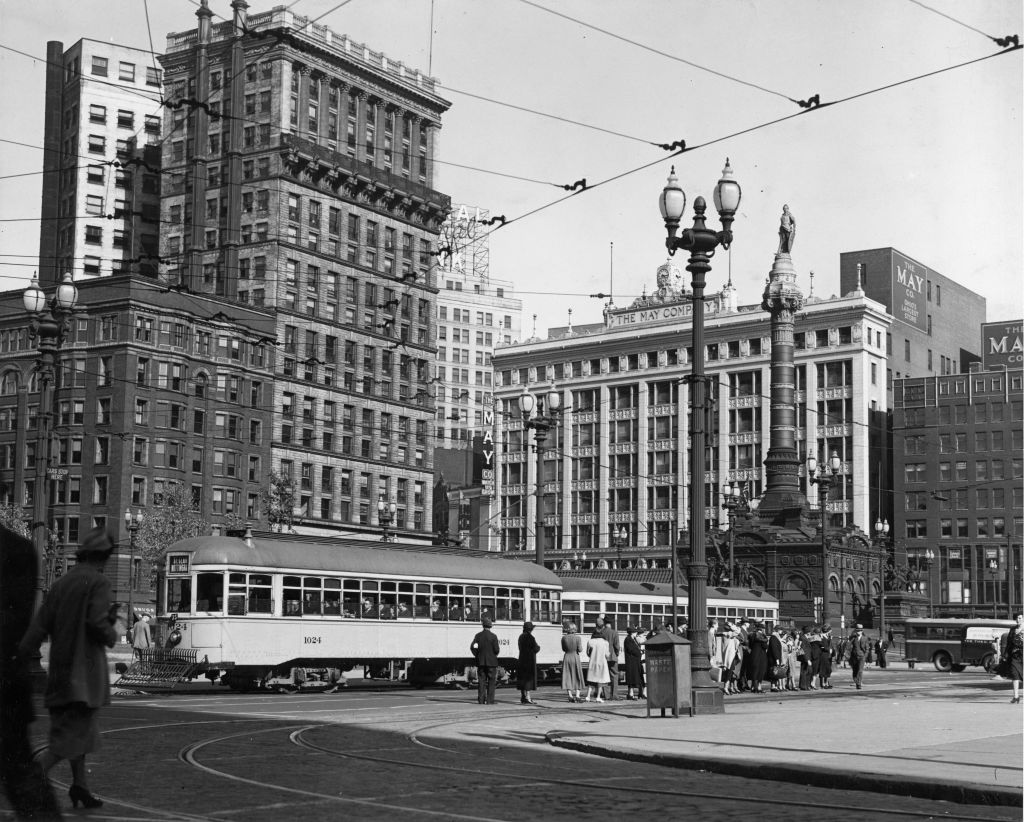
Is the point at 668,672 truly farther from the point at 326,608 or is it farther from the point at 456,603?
the point at 456,603

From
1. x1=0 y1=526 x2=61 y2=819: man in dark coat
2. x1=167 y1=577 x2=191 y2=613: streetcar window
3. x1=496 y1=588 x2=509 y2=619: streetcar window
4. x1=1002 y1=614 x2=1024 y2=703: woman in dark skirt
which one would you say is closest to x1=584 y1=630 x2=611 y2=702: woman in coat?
x1=496 y1=588 x2=509 y2=619: streetcar window

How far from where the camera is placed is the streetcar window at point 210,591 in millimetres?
29312

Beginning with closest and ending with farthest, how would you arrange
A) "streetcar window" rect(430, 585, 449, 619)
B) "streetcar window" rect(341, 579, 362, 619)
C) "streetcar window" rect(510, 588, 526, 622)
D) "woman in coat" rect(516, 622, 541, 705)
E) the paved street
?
the paved street
"woman in coat" rect(516, 622, 541, 705)
"streetcar window" rect(341, 579, 362, 619)
"streetcar window" rect(430, 585, 449, 619)
"streetcar window" rect(510, 588, 526, 622)

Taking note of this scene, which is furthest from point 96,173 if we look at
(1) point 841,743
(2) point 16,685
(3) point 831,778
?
(3) point 831,778

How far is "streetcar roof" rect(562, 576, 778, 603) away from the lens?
42169 millimetres

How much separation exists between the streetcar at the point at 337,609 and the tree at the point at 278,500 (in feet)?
162

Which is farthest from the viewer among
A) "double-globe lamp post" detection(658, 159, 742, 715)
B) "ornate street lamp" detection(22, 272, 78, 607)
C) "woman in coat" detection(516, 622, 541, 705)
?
"woman in coat" detection(516, 622, 541, 705)

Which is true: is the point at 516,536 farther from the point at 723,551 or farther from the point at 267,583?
the point at 267,583

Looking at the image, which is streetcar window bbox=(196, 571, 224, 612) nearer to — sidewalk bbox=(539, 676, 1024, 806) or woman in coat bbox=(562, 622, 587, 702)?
woman in coat bbox=(562, 622, 587, 702)

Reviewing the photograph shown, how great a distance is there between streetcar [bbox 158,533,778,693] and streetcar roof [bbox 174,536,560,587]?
0.03 m

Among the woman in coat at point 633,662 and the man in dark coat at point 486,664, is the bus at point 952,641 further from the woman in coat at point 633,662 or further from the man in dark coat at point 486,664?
the man in dark coat at point 486,664

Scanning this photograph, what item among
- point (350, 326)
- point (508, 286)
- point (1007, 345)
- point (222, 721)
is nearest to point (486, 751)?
point (222, 721)

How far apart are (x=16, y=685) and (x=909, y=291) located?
4955 inches

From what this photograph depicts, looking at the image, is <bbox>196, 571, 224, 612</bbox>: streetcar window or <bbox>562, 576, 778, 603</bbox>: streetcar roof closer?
<bbox>196, 571, 224, 612</bbox>: streetcar window
